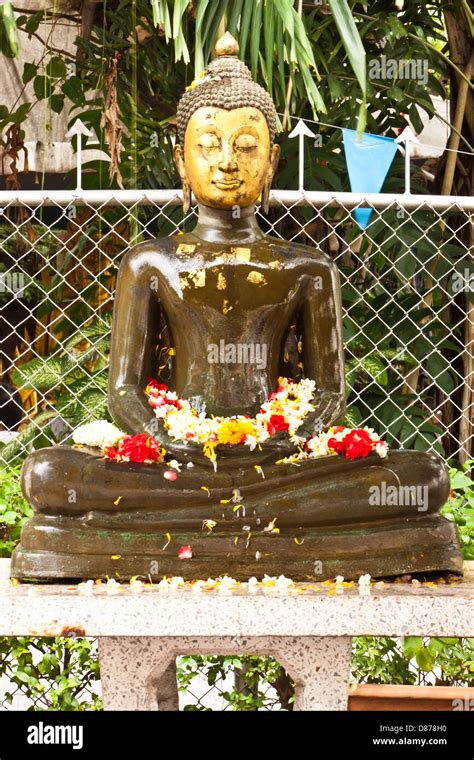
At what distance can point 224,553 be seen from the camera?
3.08m

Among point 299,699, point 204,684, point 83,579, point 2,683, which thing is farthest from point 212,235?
point 204,684

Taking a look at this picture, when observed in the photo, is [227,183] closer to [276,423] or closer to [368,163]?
[276,423]

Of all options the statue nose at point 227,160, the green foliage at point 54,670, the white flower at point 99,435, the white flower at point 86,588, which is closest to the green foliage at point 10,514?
the green foliage at point 54,670

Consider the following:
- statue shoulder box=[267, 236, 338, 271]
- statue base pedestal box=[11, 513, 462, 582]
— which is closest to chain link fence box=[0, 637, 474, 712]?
statue base pedestal box=[11, 513, 462, 582]

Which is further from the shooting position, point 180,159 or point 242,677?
point 242,677

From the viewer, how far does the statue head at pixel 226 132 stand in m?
3.44

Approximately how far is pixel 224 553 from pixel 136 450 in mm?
386

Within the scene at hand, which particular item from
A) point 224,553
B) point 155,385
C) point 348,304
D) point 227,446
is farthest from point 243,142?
point 348,304

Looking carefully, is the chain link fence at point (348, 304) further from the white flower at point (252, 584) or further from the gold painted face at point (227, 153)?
the white flower at point (252, 584)

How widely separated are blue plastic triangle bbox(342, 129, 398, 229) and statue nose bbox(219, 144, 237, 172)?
0.88 m

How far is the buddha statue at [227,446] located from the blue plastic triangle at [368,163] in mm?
628

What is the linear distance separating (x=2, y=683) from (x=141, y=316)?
233cm

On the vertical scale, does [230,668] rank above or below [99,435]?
below

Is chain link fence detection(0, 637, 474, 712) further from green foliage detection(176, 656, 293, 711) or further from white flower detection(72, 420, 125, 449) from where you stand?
white flower detection(72, 420, 125, 449)
